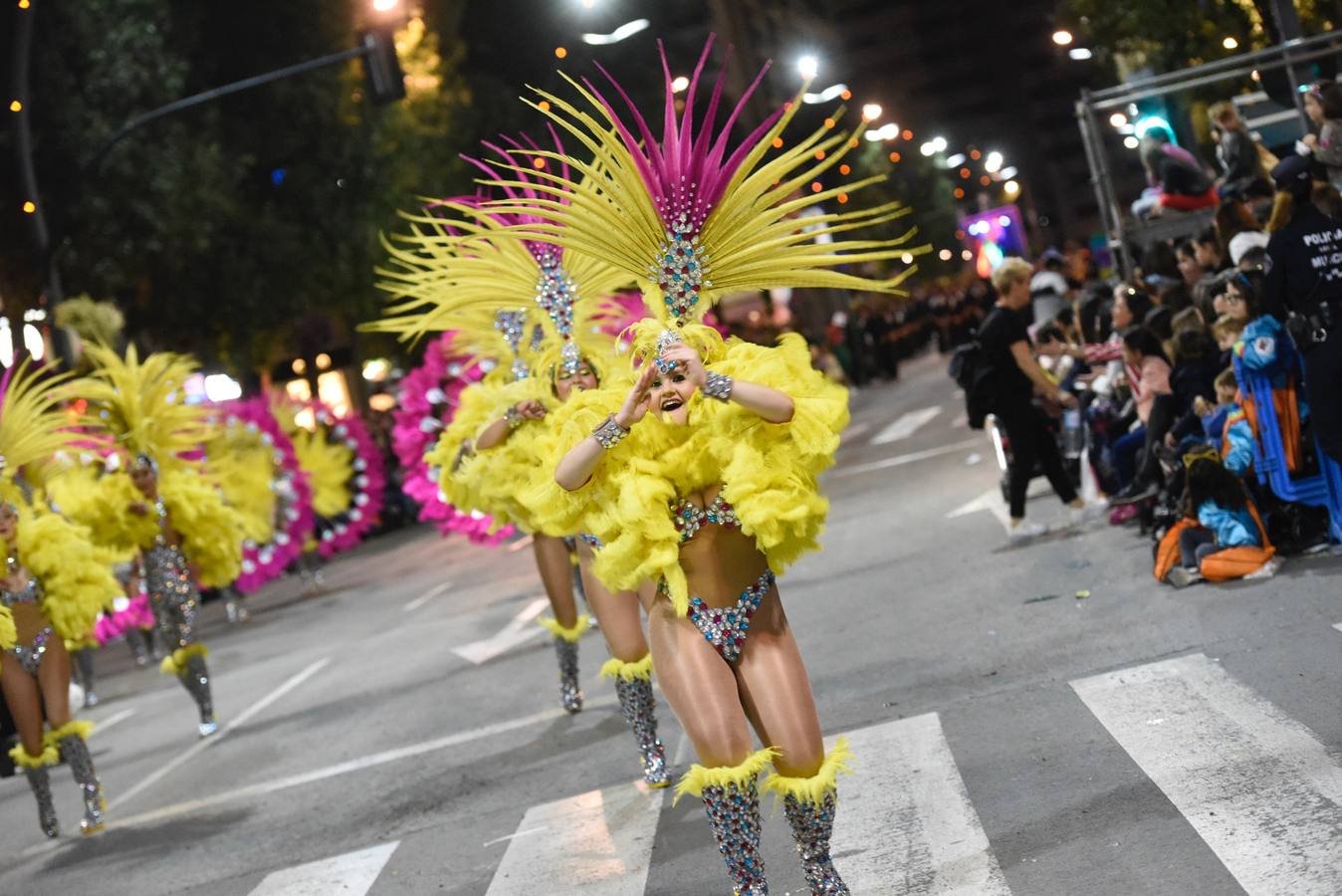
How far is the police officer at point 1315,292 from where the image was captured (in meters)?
8.40

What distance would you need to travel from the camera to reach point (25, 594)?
989 centimetres

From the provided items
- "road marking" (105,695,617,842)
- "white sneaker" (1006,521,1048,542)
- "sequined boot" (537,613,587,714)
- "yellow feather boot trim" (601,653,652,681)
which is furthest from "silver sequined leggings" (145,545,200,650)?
"white sneaker" (1006,521,1048,542)

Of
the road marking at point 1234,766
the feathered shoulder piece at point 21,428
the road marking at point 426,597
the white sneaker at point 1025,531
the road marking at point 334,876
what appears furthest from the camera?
the road marking at point 426,597

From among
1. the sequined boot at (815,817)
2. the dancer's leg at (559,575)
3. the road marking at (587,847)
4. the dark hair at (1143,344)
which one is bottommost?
the road marking at (587,847)

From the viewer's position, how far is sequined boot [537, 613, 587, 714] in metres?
9.57

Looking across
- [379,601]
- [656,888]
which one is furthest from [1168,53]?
[656,888]

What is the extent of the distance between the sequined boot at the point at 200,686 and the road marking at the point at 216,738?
0.09 m

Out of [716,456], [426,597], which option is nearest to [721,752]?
[716,456]

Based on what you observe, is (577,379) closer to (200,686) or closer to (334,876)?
(334,876)

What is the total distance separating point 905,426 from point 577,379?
1732cm

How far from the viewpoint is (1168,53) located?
2667 cm

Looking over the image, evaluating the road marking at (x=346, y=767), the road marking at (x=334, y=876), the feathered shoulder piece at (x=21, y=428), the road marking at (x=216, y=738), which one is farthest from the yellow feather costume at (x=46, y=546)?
the road marking at (x=334, y=876)

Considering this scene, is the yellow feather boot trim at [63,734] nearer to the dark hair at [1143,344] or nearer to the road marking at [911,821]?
the road marking at [911,821]

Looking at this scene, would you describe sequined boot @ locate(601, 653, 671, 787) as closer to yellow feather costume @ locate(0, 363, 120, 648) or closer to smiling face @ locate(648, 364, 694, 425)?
smiling face @ locate(648, 364, 694, 425)
